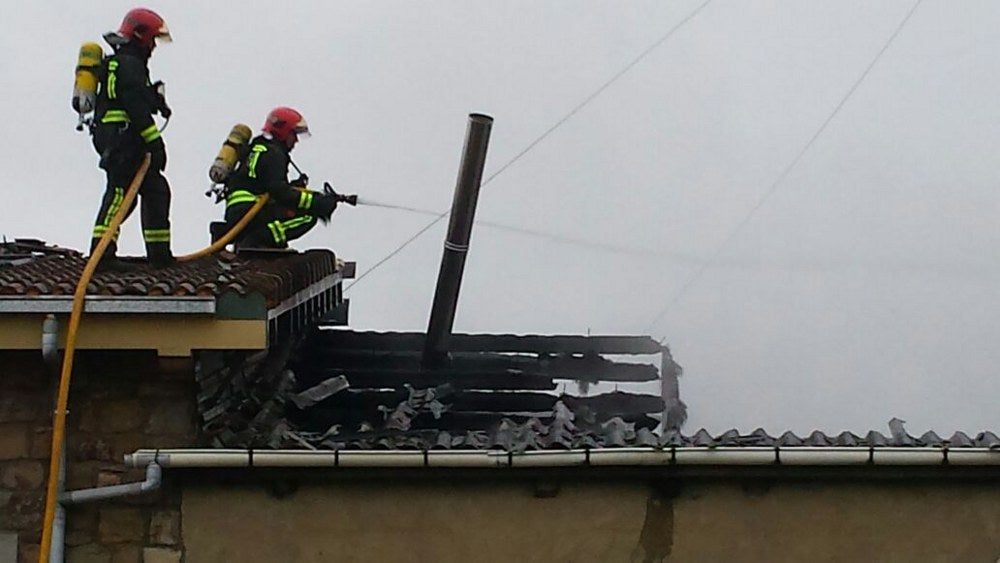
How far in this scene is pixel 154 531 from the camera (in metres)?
6.23

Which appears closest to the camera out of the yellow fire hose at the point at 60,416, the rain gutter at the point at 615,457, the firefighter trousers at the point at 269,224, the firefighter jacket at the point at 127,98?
the yellow fire hose at the point at 60,416

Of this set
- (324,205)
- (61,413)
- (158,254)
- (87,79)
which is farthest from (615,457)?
(324,205)

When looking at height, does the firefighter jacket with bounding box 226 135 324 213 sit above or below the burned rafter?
above

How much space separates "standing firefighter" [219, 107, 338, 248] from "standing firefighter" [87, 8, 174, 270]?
74.1 inches

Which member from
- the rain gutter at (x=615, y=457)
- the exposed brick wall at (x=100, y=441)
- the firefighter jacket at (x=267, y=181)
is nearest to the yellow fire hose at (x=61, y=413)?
the exposed brick wall at (x=100, y=441)

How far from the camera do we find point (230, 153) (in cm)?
983

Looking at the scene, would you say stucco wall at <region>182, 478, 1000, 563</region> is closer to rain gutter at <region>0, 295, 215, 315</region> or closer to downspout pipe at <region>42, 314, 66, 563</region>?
downspout pipe at <region>42, 314, 66, 563</region>

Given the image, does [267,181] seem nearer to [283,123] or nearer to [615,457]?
[283,123]

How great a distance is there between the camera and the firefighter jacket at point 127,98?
7207 millimetres

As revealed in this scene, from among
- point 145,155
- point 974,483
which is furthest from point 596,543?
point 145,155

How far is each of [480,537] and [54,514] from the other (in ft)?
6.97

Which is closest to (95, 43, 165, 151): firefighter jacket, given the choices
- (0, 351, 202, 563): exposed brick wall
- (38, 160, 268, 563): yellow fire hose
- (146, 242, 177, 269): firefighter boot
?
(146, 242, 177, 269): firefighter boot

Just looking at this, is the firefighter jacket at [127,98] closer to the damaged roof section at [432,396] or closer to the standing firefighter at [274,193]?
the damaged roof section at [432,396]

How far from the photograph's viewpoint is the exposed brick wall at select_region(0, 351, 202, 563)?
6168 millimetres
